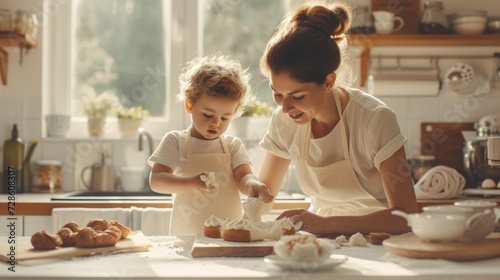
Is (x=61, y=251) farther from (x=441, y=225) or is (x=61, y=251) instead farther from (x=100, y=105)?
(x=100, y=105)

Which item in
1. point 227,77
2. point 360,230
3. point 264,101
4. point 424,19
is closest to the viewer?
point 360,230

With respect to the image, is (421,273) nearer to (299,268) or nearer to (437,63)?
(299,268)

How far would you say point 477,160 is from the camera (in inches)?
119

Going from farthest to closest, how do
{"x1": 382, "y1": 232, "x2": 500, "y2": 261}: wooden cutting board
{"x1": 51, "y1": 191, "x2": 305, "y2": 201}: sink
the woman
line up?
{"x1": 51, "y1": 191, "x2": 305, "y2": 201}: sink
the woman
{"x1": 382, "y1": 232, "x2": 500, "y2": 261}: wooden cutting board

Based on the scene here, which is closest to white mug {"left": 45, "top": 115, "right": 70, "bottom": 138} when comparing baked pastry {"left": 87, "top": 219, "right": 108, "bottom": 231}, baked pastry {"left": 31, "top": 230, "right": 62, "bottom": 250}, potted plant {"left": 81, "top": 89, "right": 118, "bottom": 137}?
potted plant {"left": 81, "top": 89, "right": 118, "bottom": 137}

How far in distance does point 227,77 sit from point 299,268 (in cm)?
90

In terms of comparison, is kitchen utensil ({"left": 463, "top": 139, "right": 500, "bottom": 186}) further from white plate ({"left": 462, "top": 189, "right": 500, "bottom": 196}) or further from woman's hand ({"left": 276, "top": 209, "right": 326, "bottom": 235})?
woman's hand ({"left": 276, "top": 209, "right": 326, "bottom": 235})

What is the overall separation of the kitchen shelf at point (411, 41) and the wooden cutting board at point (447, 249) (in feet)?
6.22

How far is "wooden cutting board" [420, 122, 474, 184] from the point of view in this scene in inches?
130

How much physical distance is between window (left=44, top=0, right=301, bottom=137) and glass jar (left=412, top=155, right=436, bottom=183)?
823 millimetres

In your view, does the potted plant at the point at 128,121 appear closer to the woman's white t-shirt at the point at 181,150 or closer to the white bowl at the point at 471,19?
the woman's white t-shirt at the point at 181,150

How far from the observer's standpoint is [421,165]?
3.13 meters

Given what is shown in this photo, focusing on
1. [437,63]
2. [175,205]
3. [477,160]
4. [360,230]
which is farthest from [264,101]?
[360,230]

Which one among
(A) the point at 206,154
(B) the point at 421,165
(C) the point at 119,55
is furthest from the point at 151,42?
(A) the point at 206,154
